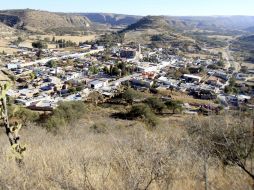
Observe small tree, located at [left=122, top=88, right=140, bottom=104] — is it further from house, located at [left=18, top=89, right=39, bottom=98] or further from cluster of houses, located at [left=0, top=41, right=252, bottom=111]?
house, located at [left=18, top=89, right=39, bottom=98]

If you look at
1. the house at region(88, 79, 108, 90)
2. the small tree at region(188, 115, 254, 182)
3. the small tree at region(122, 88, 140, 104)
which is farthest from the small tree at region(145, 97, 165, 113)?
the small tree at region(188, 115, 254, 182)

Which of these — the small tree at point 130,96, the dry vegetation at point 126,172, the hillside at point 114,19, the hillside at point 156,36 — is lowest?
the hillside at point 114,19

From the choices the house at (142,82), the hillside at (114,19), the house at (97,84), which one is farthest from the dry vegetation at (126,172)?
the hillside at (114,19)

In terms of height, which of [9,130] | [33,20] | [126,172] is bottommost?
[33,20]

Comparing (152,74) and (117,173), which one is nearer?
(117,173)

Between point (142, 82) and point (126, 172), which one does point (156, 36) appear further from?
point (126, 172)

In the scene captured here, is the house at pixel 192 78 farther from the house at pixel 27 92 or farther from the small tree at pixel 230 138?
the small tree at pixel 230 138

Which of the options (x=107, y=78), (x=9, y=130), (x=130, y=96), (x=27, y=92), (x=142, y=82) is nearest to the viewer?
(x=9, y=130)

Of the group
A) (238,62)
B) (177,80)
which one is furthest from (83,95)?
(238,62)

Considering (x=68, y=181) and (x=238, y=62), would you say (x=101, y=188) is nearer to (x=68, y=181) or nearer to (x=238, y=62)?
(x=68, y=181)

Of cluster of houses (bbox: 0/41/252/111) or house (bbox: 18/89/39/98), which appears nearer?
house (bbox: 18/89/39/98)

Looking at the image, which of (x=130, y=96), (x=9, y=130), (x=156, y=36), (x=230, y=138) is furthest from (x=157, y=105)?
(x=156, y=36)
